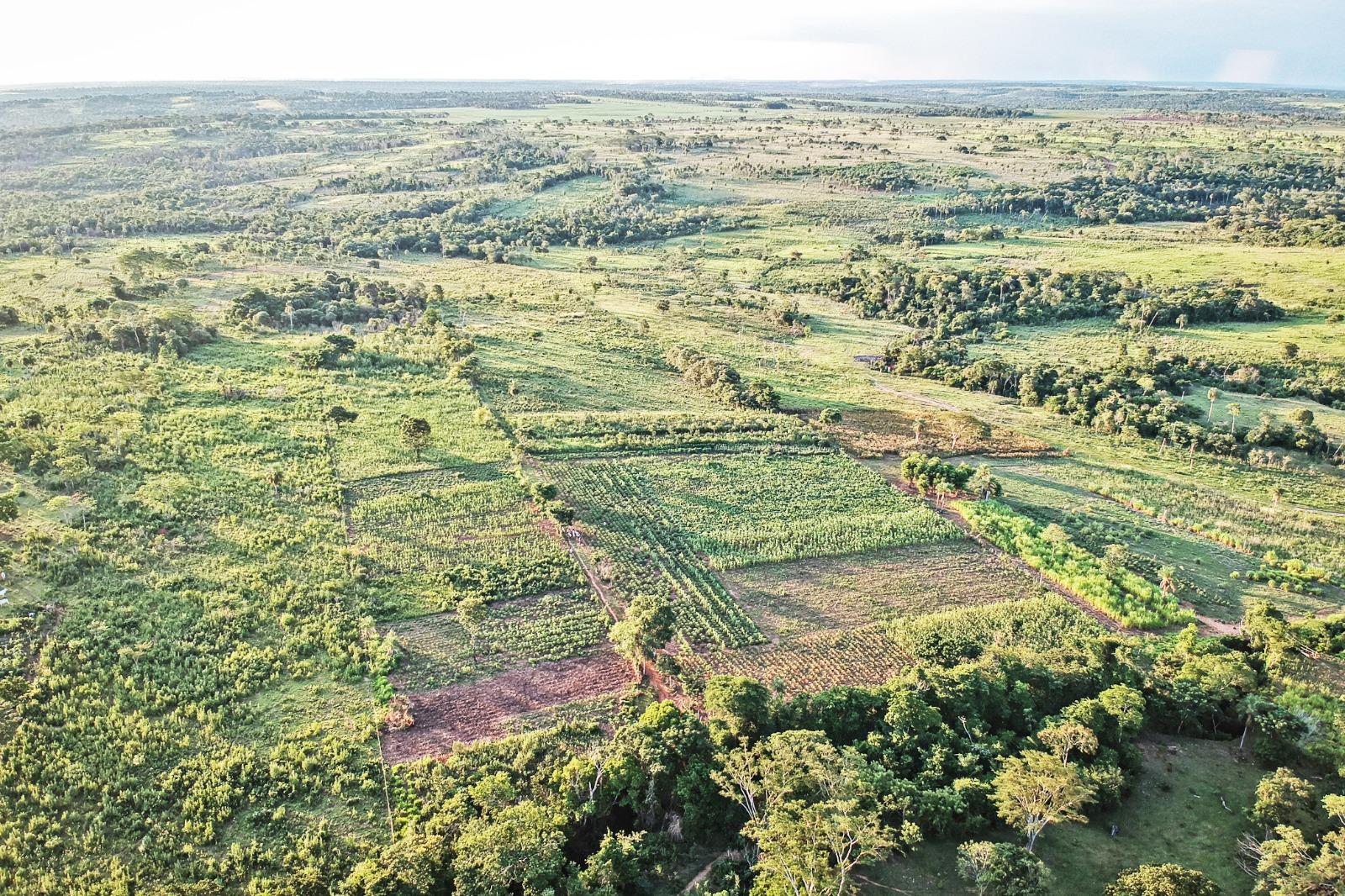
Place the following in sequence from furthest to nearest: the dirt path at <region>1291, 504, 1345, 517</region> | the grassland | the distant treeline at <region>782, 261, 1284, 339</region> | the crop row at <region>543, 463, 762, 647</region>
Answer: the distant treeline at <region>782, 261, 1284, 339</region>
the dirt path at <region>1291, 504, 1345, 517</region>
the crop row at <region>543, 463, 762, 647</region>
the grassland

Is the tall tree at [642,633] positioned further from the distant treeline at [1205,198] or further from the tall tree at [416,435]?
the distant treeline at [1205,198]

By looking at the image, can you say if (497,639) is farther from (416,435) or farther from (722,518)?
(416,435)

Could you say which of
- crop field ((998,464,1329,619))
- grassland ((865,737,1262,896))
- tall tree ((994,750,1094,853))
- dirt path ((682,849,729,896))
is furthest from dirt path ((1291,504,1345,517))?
dirt path ((682,849,729,896))

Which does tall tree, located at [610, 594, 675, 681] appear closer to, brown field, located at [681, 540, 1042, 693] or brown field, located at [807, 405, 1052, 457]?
brown field, located at [681, 540, 1042, 693]

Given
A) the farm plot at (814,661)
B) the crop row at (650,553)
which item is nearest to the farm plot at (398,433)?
the crop row at (650,553)

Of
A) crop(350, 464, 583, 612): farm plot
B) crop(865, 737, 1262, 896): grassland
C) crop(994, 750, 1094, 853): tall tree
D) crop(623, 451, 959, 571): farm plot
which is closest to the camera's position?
crop(994, 750, 1094, 853): tall tree

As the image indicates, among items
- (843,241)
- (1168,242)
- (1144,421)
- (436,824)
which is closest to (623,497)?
(436,824)
